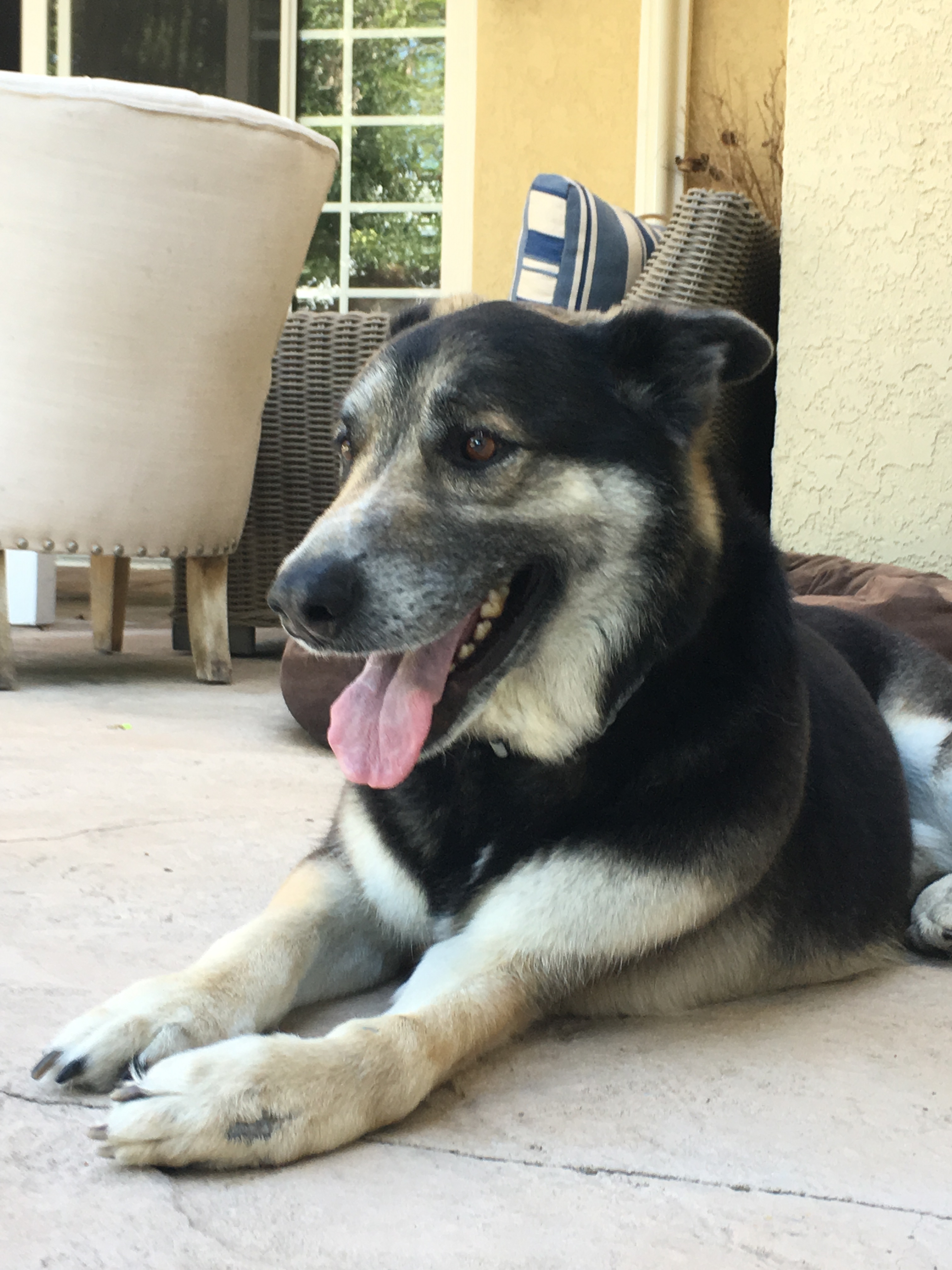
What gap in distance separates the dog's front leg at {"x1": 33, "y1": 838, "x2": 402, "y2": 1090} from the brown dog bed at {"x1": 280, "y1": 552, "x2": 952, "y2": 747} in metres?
1.29

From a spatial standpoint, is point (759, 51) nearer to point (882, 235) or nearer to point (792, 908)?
point (882, 235)

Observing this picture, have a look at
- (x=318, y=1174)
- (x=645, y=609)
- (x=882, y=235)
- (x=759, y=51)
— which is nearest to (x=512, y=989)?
(x=318, y=1174)

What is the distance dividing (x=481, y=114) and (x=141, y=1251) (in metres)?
8.32

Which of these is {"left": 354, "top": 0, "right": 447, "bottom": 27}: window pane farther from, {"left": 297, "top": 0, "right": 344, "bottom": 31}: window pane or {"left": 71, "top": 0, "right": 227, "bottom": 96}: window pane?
{"left": 71, "top": 0, "right": 227, "bottom": 96}: window pane

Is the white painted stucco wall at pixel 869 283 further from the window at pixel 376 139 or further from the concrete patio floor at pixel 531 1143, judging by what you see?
the window at pixel 376 139

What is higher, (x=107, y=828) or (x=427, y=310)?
(x=427, y=310)

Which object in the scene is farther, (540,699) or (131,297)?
(131,297)

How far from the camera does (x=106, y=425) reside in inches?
161

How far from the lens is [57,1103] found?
4.74ft

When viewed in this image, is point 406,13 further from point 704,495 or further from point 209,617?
point 704,495

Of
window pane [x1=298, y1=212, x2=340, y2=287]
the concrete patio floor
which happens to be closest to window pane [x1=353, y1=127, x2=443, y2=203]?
window pane [x1=298, y1=212, x2=340, y2=287]

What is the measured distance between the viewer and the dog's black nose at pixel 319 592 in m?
1.63

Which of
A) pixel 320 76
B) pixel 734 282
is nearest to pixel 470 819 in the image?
pixel 734 282

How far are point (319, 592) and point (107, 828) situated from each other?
131 centimetres
